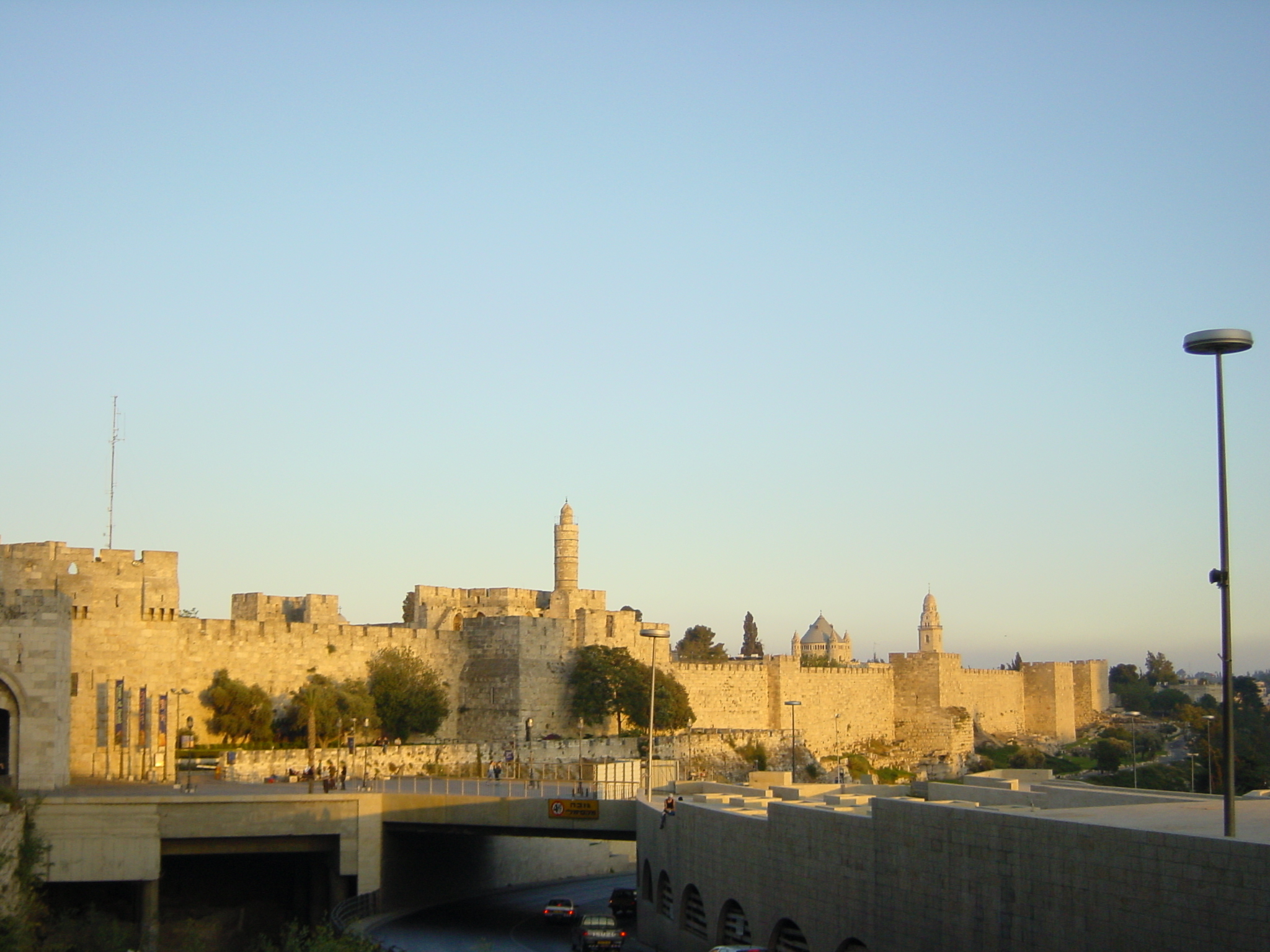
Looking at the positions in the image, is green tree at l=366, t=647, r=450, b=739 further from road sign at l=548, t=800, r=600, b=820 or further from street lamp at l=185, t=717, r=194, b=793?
road sign at l=548, t=800, r=600, b=820

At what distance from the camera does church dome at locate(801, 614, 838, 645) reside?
165 m

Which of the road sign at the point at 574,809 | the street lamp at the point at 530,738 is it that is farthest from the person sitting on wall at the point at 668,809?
the street lamp at the point at 530,738

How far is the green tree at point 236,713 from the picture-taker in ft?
127

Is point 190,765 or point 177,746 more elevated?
point 177,746

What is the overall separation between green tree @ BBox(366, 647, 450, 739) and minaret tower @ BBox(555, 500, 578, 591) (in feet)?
62.9

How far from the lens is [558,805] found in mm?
28859

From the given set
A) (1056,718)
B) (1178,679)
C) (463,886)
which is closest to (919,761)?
(1056,718)

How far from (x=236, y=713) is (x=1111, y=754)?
3419 centimetres

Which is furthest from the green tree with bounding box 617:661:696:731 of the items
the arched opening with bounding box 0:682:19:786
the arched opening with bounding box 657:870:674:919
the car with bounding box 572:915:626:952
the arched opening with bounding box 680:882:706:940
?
the arched opening with bounding box 680:882:706:940

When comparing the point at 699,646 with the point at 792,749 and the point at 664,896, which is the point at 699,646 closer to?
the point at 792,749

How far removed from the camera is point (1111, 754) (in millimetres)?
58188

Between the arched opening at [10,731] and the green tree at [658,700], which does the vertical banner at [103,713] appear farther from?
the green tree at [658,700]

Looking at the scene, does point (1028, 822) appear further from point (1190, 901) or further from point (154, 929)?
point (154, 929)

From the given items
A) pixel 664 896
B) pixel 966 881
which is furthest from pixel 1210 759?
pixel 966 881
